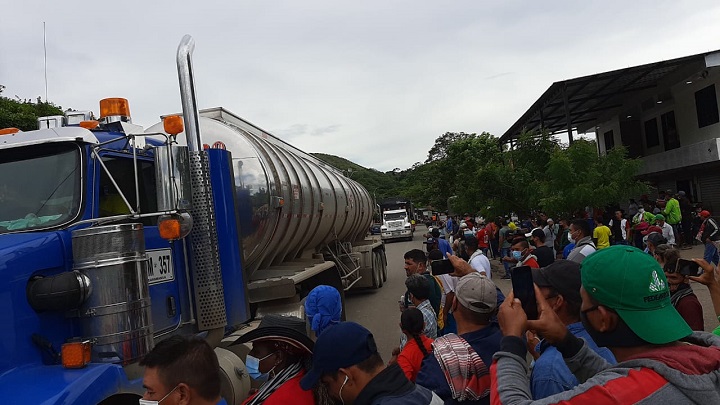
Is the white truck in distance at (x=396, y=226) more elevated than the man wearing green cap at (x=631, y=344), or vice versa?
the man wearing green cap at (x=631, y=344)

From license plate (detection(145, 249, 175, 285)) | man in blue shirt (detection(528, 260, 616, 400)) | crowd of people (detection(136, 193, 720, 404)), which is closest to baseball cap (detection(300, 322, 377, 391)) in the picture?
crowd of people (detection(136, 193, 720, 404))

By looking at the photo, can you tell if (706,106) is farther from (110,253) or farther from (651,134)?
(110,253)

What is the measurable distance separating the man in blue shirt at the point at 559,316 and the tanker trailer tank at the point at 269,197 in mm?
3122

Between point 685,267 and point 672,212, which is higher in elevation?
point 685,267

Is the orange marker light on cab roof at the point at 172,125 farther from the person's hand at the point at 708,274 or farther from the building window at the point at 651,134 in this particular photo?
the building window at the point at 651,134

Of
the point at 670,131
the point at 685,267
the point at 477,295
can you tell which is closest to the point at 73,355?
the point at 477,295

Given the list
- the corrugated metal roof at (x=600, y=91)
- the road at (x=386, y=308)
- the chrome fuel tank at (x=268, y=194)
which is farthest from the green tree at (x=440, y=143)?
the chrome fuel tank at (x=268, y=194)

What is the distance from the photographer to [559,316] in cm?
257

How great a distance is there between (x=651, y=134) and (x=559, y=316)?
2513 cm

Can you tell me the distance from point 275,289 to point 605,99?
21264 mm

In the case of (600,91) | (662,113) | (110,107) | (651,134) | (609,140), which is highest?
(600,91)

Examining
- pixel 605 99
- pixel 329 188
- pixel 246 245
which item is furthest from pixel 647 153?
pixel 246 245

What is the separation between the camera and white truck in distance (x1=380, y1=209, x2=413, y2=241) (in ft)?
121

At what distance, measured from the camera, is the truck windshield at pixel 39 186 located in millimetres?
3740
